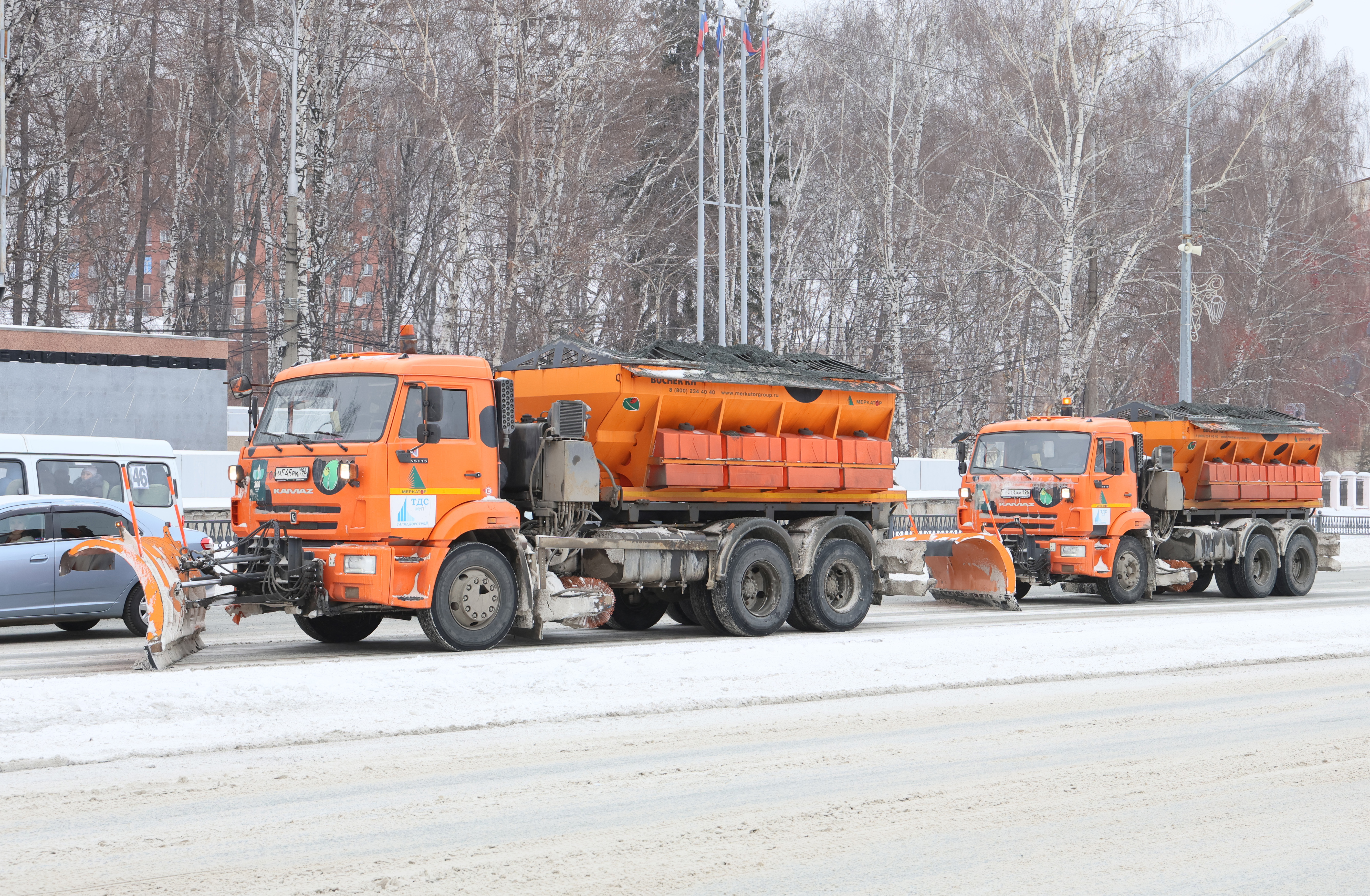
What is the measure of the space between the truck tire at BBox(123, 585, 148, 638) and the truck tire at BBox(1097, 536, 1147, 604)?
13.1 meters

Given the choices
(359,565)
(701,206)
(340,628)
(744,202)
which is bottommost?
(340,628)

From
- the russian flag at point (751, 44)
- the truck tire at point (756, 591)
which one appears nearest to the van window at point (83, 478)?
the truck tire at point (756, 591)

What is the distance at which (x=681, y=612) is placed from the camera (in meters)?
17.1

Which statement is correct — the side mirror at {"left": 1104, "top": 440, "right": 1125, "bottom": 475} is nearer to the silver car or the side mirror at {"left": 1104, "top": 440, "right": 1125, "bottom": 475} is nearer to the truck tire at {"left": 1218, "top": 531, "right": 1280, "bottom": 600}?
the truck tire at {"left": 1218, "top": 531, "right": 1280, "bottom": 600}

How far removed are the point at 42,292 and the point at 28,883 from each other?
42998mm

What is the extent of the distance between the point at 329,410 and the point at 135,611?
3828 mm

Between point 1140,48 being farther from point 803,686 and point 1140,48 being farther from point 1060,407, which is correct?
point 803,686

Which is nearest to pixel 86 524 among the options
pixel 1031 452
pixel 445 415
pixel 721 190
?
pixel 445 415

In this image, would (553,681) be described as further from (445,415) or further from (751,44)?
(751,44)

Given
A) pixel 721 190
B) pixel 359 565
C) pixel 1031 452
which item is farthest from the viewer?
pixel 721 190

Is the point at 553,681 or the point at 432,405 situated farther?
the point at 432,405

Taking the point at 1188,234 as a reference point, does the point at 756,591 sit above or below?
below

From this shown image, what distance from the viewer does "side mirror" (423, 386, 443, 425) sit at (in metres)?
13.1

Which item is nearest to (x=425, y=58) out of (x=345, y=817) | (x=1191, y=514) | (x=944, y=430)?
(x=1191, y=514)
